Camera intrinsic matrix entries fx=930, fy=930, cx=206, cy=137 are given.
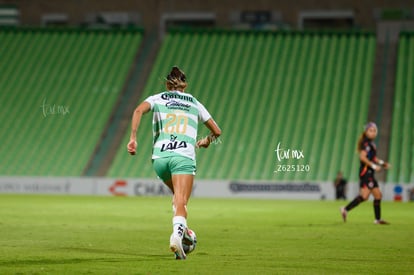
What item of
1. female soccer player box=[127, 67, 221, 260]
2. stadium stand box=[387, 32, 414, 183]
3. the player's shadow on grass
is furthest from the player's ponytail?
stadium stand box=[387, 32, 414, 183]

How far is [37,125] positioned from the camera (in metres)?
41.0

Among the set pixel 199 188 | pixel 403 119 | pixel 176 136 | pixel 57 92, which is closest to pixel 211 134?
pixel 176 136

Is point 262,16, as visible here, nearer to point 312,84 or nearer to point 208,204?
point 312,84

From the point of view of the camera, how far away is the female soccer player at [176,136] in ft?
38.5

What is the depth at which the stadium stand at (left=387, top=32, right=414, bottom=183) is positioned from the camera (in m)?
35.7

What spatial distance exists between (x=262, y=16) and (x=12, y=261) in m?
35.1

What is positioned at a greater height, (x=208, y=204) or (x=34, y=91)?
(x=34, y=91)

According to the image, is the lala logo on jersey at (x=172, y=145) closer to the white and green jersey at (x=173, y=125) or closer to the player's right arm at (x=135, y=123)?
the white and green jersey at (x=173, y=125)

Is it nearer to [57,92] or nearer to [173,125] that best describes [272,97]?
[57,92]

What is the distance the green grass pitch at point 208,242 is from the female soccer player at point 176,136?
0.94 meters

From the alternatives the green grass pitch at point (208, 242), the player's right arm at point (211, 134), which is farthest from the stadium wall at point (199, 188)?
the player's right arm at point (211, 134)

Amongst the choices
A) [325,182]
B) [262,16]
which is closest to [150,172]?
[325,182]

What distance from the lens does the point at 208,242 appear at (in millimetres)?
14492

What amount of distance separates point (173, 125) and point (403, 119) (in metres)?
27.9
